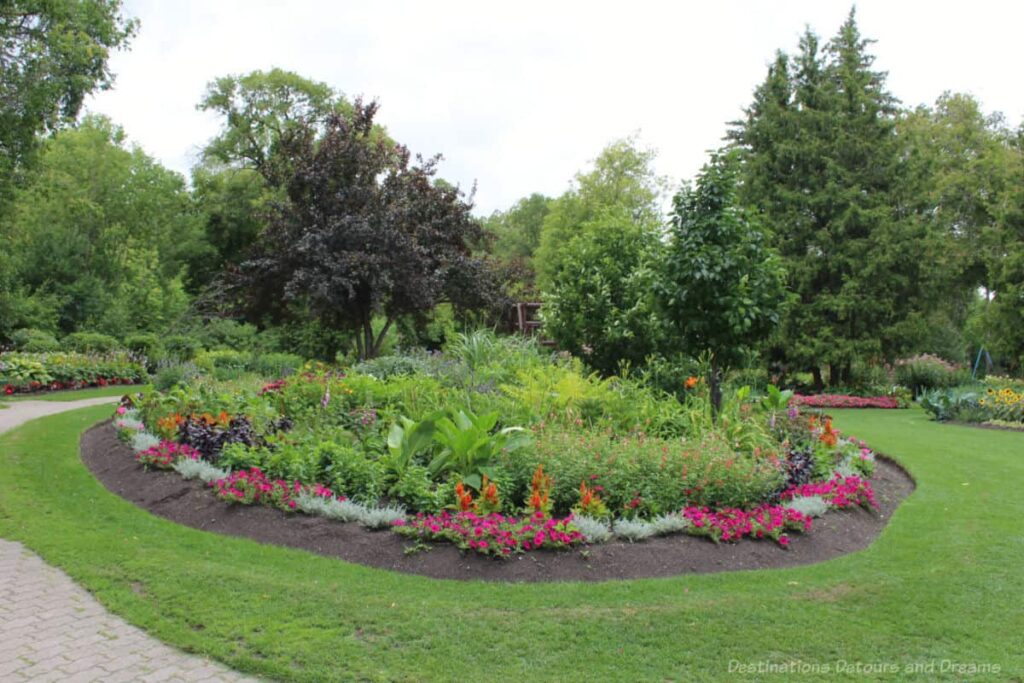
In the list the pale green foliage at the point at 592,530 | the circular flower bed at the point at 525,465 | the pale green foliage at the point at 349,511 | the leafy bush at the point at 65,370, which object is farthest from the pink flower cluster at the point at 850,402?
the leafy bush at the point at 65,370

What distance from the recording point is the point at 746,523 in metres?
5.53

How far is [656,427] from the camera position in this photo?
308 inches

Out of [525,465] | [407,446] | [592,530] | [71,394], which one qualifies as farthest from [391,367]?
[71,394]

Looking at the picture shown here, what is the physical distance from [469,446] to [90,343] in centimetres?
1723

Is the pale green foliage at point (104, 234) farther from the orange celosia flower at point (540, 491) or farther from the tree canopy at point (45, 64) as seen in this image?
the orange celosia flower at point (540, 491)

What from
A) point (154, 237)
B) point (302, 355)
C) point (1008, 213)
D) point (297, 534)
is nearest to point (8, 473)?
point (297, 534)

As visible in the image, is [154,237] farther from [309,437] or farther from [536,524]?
[536,524]

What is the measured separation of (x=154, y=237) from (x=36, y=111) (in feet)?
75.8

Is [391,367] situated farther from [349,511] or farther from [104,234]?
[104,234]

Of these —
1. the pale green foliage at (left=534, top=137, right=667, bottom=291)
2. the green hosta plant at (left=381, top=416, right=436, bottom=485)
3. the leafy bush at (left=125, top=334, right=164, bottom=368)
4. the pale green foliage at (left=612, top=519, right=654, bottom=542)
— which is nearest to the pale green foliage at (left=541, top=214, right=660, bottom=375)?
the green hosta plant at (left=381, top=416, right=436, bottom=485)

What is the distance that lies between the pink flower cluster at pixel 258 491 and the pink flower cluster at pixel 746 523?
10.9 feet

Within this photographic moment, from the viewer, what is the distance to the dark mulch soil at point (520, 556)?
4930mm

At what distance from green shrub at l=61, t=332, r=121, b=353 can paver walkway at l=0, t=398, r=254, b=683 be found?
16243 mm

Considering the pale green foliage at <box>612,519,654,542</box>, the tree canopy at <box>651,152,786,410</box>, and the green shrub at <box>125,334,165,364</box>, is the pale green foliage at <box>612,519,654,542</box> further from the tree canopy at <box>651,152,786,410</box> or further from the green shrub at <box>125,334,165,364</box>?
the green shrub at <box>125,334,165,364</box>
